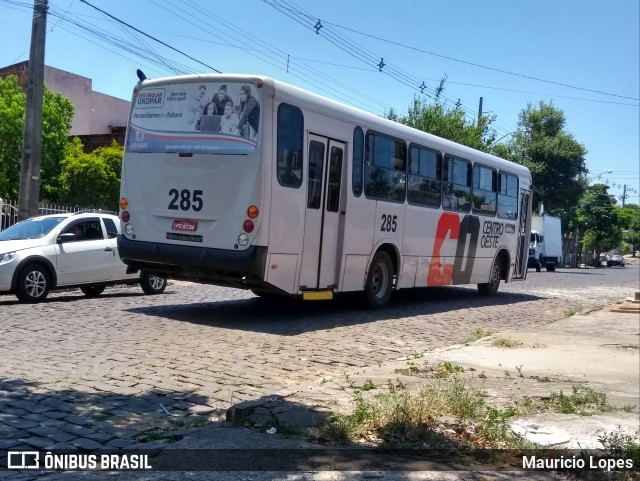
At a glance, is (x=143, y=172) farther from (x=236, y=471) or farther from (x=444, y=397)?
(x=236, y=471)

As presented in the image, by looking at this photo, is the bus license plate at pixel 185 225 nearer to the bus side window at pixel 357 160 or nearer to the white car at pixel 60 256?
the white car at pixel 60 256

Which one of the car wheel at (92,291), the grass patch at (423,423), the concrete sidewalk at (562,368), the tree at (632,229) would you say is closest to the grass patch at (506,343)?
the concrete sidewalk at (562,368)

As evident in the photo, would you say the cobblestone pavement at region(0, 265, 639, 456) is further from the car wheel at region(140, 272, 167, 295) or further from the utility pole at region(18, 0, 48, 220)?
the utility pole at region(18, 0, 48, 220)

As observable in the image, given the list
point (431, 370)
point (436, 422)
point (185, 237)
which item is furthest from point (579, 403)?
point (185, 237)

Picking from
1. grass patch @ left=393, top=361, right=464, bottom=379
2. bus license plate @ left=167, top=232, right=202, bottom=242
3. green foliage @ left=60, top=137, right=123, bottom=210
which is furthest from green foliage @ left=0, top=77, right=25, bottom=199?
grass patch @ left=393, top=361, right=464, bottom=379

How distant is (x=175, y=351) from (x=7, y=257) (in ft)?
16.1

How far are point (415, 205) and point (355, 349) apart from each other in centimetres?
507

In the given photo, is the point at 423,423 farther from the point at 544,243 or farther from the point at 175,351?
the point at 544,243

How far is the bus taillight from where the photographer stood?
10.0 meters

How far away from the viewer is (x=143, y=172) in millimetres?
11117

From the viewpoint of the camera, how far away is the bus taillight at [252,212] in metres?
10.0

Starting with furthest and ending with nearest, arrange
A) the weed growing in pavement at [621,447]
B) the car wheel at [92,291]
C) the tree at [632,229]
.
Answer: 1. the tree at [632,229]
2. the car wheel at [92,291]
3. the weed growing in pavement at [621,447]

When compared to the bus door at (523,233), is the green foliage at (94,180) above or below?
above

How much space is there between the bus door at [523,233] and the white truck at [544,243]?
22.1m
